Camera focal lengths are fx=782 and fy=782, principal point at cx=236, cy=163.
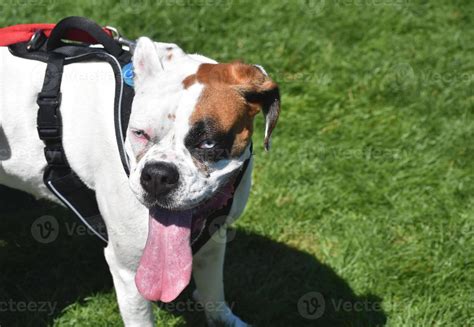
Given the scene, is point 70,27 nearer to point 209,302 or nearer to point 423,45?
point 209,302

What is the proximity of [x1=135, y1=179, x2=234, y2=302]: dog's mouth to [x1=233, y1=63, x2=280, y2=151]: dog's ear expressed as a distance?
368 mm

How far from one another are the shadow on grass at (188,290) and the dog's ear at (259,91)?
168 cm

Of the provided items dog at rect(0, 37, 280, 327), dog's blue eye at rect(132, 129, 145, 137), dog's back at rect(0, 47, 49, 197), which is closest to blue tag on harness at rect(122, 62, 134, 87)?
dog at rect(0, 37, 280, 327)

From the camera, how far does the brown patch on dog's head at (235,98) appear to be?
3.26 meters

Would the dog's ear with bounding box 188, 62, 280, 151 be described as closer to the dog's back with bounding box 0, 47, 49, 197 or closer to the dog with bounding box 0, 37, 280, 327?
the dog with bounding box 0, 37, 280, 327

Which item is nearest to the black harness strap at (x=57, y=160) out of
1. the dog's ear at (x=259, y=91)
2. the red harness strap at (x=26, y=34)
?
the red harness strap at (x=26, y=34)

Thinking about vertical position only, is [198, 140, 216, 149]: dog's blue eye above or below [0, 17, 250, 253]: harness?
above

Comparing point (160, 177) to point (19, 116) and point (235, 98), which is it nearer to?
point (235, 98)

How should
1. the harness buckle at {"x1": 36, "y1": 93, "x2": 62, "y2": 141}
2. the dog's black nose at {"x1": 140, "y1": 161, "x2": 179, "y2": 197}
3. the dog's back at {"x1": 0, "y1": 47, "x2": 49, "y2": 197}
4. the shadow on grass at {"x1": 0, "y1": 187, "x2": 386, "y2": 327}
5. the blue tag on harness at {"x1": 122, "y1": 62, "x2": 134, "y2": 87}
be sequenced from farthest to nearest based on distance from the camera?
the shadow on grass at {"x1": 0, "y1": 187, "x2": 386, "y2": 327} → the dog's back at {"x1": 0, "y1": 47, "x2": 49, "y2": 197} → the harness buckle at {"x1": 36, "y1": 93, "x2": 62, "y2": 141} → the blue tag on harness at {"x1": 122, "y1": 62, "x2": 134, "y2": 87} → the dog's black nose at {"x1": 140, "y1": 161, "x2": 179, "y2": 197}

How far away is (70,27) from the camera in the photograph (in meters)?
3.85

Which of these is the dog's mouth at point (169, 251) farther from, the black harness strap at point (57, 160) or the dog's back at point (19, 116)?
the dog's back at point (19, 116)

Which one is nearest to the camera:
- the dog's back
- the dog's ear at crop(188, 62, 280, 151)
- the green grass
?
the dog's ear at crop(188, 62, 280, 151)

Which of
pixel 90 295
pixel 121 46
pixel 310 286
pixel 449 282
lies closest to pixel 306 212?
pixel 310 286

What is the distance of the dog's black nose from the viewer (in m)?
3.21
